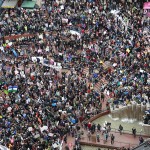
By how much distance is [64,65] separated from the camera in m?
65.4

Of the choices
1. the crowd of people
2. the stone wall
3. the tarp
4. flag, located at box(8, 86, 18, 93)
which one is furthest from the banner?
flag, located at box(8, 86, 18, 93)

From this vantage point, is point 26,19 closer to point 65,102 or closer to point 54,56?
point 54,56

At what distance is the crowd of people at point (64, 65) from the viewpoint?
187ft

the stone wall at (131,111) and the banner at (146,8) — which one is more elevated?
the banner at (146,8)

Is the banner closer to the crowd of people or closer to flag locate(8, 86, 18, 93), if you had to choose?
the crowd of people

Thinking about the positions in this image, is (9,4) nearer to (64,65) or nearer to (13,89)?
(64,65)

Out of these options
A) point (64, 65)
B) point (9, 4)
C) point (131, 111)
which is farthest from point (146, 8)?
point (131, 111)

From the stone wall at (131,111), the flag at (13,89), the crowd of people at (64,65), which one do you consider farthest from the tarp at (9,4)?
the stone wall at (131,111)

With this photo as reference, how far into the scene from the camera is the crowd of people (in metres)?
56.9

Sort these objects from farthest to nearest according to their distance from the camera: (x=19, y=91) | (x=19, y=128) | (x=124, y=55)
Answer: (x=124, y=55), (x=19, y=91), (x=19, y=128)

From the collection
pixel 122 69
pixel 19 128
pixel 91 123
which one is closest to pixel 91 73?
pixel 122 69

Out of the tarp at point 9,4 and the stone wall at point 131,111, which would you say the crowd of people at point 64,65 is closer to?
the tarp at point 9,4

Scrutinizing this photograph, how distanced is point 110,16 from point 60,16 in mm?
6435

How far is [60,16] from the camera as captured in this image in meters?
72.6
